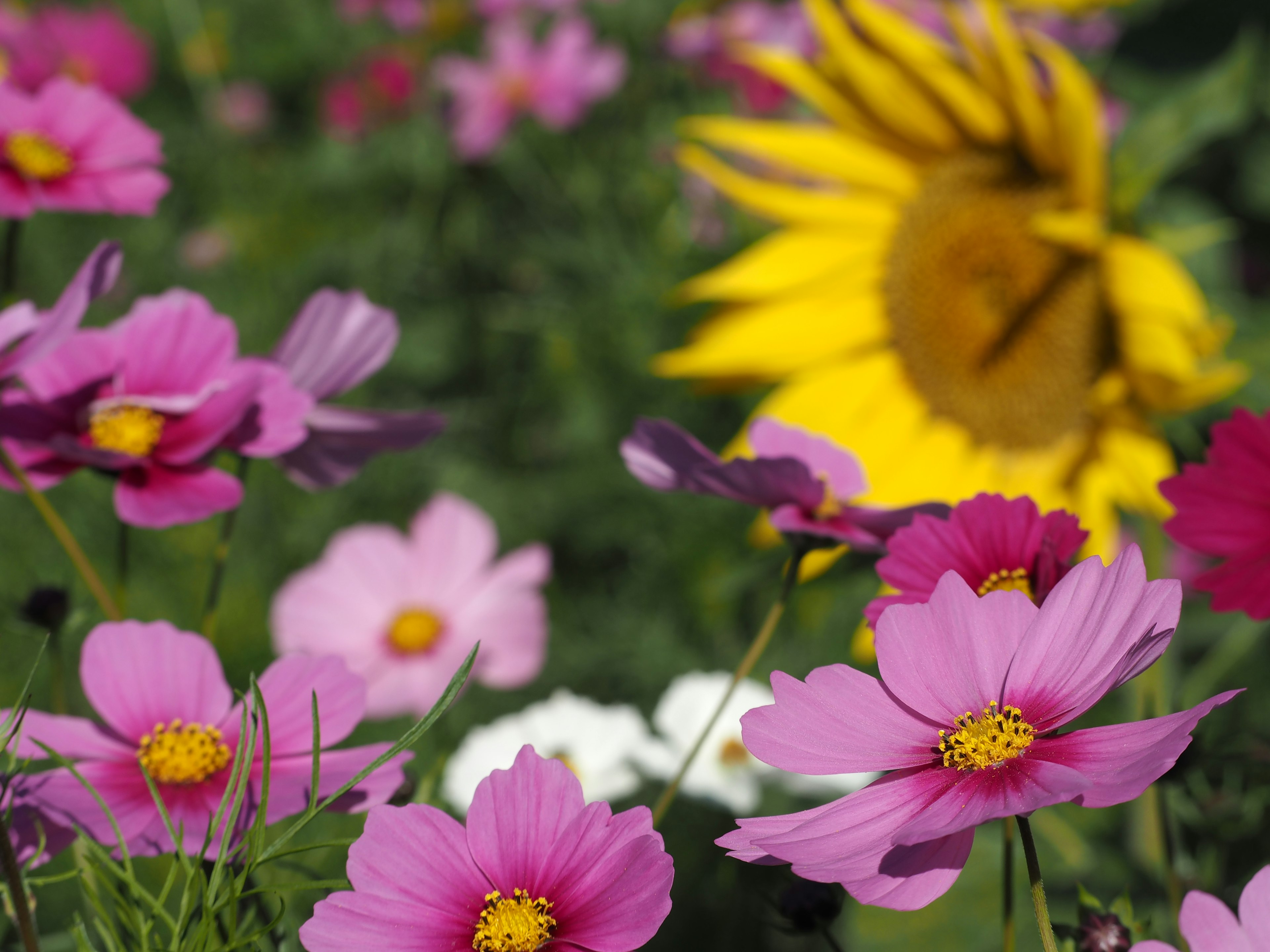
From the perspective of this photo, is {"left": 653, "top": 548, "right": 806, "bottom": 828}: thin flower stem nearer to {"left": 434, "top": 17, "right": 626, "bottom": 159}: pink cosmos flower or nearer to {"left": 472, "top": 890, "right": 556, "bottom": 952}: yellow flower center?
{"left": 472, "top": 890, "right": 556, "bottom": 952}: yellow flower center

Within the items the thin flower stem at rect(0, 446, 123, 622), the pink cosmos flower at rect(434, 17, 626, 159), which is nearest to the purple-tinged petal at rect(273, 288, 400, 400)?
the thin flower stem at rect(0, 446, 123, 622)

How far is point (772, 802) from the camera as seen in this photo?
1003 millimetres

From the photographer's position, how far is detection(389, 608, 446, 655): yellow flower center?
30.0 inches

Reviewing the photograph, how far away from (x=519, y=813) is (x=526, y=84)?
1.60m

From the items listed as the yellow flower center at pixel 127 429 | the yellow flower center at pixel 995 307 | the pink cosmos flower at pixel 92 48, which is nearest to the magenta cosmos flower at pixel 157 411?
the yellow flower center at pixel 127 429

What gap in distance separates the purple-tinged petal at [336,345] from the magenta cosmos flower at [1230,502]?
1.03ft

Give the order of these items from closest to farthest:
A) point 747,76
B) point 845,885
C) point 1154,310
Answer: point 845,885 < point 1154,310 < point 747,76

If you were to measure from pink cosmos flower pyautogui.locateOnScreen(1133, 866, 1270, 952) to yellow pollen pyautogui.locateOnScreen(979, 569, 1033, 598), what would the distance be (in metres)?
0.12

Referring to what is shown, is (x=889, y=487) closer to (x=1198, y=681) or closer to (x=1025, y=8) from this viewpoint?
(x=1198, y=681)

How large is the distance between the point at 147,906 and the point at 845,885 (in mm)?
254

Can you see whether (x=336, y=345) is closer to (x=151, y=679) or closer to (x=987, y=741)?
(x=151, y=679)

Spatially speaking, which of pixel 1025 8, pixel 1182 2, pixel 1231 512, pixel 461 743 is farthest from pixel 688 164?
pixel 1231 512

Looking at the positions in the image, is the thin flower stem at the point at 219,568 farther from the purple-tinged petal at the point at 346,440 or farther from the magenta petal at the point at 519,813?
the magenta petal at the point at 519,813

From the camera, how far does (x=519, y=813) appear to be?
0.31 m
